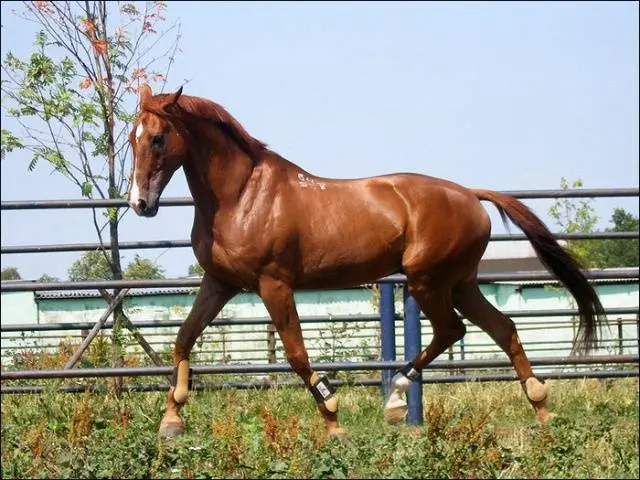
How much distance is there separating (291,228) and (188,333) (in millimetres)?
899

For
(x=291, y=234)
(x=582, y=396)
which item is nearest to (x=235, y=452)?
(x=291, y=234)

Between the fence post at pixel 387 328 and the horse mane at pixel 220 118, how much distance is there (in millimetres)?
1701

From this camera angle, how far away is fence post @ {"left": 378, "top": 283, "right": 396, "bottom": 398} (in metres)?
7.23

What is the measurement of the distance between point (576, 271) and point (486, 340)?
20496 millimetres

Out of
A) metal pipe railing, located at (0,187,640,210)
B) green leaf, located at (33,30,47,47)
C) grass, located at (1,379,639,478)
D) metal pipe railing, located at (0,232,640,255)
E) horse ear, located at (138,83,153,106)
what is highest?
green leaf, located at (33,30,47,47)

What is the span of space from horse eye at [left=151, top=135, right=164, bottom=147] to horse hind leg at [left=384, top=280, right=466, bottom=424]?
64.4 inches

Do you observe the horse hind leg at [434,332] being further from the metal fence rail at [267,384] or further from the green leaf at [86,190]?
the green leaf at [86,190]

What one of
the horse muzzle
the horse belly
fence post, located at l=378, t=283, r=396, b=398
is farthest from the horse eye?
fence post, located at l=378, t=283, r=396, b=398

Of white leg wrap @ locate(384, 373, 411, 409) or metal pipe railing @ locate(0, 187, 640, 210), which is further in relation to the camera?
metal pipe railing @ locate(0, 187, 640, 210)

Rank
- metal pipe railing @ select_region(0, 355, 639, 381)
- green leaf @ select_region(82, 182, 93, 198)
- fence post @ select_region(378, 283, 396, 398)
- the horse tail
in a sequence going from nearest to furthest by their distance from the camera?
the horse tail → metal pipe railing @ select_region(0, 355, 639, 381) → fence post @ select_region(378, 283, 396, 398) → green leaf @ select_region(82, 182, 93, 198)

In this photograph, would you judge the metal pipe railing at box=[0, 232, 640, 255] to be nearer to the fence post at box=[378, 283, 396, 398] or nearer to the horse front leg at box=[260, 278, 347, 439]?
the fence post at box=[378, 283, 396, 398]

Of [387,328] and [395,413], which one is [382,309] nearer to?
[387,328]

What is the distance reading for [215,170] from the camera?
598cm

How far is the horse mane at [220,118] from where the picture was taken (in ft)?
19.5
